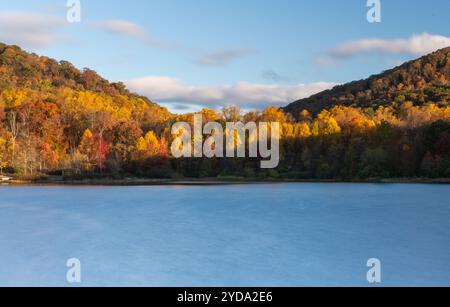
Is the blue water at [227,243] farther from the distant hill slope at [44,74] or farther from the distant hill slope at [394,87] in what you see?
the distant hill slope at [44,74]

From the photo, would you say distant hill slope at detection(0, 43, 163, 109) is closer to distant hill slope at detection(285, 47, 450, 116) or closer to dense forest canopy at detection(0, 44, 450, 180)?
dense forest canopy at detection(0, 44, 450, 180)

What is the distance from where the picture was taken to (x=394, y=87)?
83.4m

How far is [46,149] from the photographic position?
5259cm

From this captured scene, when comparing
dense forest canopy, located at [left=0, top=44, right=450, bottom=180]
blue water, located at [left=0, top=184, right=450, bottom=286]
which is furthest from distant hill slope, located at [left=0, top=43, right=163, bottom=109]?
blue water, located at [left=0, top=184, right=450, bottom=286]

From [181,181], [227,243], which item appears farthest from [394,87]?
[227,243]

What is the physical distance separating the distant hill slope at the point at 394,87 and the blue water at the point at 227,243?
5227 centimetres

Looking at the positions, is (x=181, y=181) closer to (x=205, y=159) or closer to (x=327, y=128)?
(x=205, y=159)

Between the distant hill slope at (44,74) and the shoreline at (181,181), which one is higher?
the distant hill slope at (44,74)

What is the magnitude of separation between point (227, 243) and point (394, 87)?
74.8 metres

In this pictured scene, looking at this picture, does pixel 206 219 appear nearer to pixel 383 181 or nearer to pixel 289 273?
pixel 289 273

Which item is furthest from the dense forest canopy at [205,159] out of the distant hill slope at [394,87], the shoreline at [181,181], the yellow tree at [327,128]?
the distant hill slope at [394,87]

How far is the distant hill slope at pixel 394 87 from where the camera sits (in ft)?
241

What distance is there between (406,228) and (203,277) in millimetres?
8460

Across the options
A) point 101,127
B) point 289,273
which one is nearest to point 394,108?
point 101,127
